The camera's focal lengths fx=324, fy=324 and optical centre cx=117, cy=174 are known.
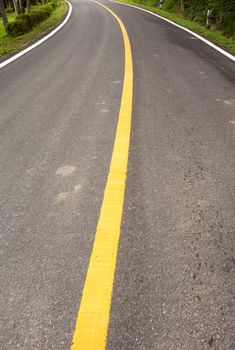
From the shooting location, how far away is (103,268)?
194 cm

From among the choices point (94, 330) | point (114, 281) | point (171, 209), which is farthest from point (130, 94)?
point (94, 330)

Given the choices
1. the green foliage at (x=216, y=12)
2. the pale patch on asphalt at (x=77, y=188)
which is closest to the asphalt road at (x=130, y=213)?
the pale patch on asphalt at (x=77, y=188)

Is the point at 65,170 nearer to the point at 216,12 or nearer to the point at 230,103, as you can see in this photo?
the point at 230,103

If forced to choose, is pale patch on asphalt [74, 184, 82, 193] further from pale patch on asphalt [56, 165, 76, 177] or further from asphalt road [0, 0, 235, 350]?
pale patch on asphalt [56, 165, 76, 177]

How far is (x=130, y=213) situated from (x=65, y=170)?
0.90 meters

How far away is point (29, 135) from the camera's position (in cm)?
372

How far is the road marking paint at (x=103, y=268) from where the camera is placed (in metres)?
1.58

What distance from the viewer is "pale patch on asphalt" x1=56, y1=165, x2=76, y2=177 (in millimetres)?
2942

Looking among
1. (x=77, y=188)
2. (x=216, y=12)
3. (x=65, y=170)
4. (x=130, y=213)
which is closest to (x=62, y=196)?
(x=77, y=188)

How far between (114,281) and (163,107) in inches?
122

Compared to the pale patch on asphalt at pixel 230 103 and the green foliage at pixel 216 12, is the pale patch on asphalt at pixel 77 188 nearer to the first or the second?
the pale patch on asphalt at pixel 230 103

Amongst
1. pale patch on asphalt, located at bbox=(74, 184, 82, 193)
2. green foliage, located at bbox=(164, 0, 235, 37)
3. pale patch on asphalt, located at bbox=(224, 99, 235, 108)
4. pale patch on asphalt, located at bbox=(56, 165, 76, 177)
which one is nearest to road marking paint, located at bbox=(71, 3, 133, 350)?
pale patch on asphalt, located at bbox=(74, 184, 82, 193)

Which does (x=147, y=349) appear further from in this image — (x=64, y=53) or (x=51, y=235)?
(x=64, y=53)

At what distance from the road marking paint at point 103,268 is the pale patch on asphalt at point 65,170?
365mm
